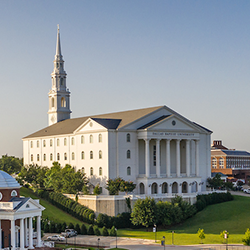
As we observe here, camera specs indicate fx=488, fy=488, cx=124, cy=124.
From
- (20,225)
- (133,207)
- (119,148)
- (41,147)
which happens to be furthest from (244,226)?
(41,147)

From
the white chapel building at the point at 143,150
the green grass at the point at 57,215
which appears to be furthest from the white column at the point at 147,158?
the green grass at the point at 57,215

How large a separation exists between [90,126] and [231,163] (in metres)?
74.7

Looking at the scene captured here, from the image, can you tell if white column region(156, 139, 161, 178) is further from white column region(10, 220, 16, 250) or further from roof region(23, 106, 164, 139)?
white column region(10, 220, 16, 250)

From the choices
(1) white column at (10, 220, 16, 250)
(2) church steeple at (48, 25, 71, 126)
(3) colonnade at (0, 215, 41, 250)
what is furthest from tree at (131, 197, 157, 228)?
(2) church steeple at (48, 25, 71, 126)

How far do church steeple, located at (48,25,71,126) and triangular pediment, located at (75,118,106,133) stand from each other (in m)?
21.9

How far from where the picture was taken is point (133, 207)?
84.6 meters

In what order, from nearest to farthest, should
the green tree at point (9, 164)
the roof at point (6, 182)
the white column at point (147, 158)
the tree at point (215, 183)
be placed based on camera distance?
the roof at point (6, 182) → the white column at point (147, 158) → the tree at point (215, 183) → the green tree at point (9, 164)

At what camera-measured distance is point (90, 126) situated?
9512cm

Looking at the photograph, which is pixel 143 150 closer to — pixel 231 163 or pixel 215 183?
pixel 215 183

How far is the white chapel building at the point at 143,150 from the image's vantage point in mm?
91938

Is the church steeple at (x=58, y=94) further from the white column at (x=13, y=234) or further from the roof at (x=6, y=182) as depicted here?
the white column at (x=13, y=234)

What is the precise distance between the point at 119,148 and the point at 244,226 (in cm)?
2717

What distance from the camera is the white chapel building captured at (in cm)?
9194

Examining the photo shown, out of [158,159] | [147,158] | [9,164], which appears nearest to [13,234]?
[147,158]
